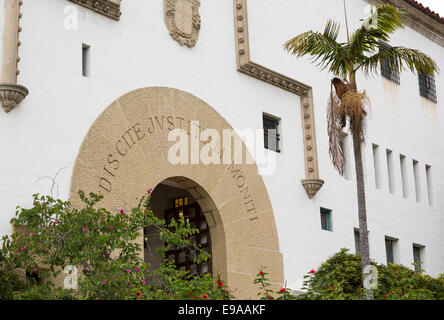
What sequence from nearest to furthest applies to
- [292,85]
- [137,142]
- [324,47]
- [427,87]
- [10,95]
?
[10,95] < [324,47] < [137,142] < [292,85] < [427,87]

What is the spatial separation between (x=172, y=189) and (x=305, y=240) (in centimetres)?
394

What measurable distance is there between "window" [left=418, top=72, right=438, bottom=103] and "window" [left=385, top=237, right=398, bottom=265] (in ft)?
20.0

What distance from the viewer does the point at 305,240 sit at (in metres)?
20.3

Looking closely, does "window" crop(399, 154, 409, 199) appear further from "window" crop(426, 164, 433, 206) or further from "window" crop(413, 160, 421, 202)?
"window" crop(426, 164, 433, 206)

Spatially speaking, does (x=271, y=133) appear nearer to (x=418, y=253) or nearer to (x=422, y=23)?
(x=418, y=253)

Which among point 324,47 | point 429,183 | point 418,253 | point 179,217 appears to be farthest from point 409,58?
point 429,183

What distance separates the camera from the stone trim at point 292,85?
65.8 ft

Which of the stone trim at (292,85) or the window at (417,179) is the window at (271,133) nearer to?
the stone trim at (292,85)

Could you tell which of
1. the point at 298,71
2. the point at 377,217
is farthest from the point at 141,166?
the point at 377,217

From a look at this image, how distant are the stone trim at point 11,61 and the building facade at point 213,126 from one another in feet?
0.07

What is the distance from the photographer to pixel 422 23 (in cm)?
2812

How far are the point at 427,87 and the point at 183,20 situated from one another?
40.2ft

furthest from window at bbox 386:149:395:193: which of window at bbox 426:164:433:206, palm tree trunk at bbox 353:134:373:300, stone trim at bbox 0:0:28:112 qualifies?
stone trim at bbox 0:0:28:112
